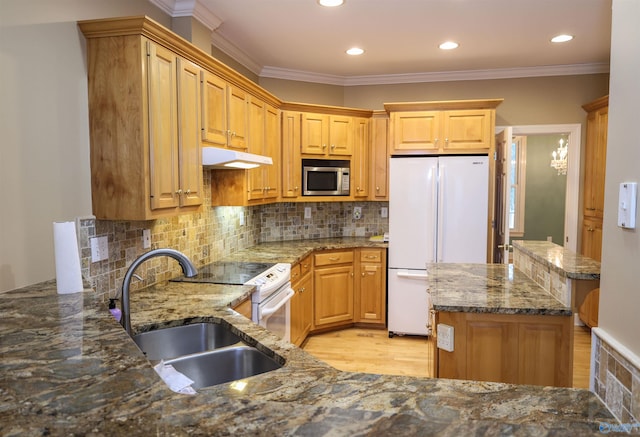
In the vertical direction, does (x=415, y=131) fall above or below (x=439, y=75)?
below

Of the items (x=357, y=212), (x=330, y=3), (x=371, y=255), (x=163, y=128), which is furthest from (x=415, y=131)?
(x=163, y=128)

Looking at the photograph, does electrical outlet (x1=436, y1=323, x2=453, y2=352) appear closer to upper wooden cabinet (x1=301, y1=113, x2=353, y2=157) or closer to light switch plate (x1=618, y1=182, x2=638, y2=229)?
light switch plate (x1=618, y1=182, x2=638, y2=229)

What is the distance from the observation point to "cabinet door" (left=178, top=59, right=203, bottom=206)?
2428mm

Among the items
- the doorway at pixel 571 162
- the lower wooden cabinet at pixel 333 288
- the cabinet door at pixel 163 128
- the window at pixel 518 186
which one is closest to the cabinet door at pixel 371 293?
the lower wooden cabinet at pixel 333 288

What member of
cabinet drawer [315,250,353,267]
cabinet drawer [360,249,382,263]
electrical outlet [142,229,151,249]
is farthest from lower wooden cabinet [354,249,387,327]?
electrical outlet [142,229,151,249]

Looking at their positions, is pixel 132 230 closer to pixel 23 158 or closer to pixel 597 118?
pixel 23 158

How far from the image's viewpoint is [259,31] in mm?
3488

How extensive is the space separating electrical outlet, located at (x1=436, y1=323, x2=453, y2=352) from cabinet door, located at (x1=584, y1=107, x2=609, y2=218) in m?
2.91

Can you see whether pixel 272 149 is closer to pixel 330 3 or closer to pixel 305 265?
pixel 305 265

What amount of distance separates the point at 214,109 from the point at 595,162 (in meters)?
3.75

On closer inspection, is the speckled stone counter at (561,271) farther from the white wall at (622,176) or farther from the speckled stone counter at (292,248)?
the speckled stone counter at (292,248)

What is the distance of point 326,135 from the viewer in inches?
177

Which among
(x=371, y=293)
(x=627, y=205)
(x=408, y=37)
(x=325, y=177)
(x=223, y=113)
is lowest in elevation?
(x=371, y=293)

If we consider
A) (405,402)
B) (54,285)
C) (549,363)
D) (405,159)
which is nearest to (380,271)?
(405,159)
